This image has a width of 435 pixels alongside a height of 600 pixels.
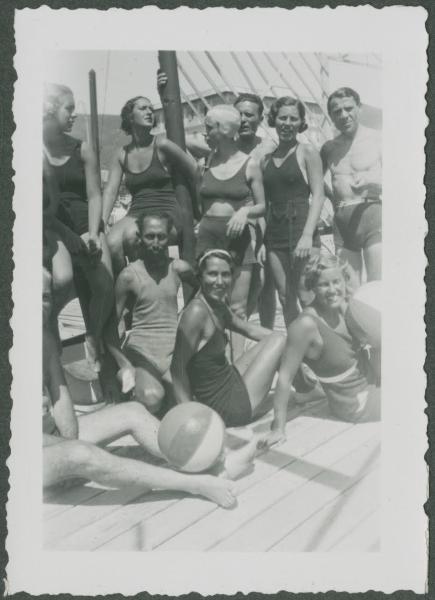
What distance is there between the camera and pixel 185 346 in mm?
3326

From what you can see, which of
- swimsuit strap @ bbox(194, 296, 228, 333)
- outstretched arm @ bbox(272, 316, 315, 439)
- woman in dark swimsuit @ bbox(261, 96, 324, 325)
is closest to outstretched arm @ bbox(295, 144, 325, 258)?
woman in dark swimsuit @ bbox(261, 96, 324, 325)

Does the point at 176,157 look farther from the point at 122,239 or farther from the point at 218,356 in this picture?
the point at 218,356

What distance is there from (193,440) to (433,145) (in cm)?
170

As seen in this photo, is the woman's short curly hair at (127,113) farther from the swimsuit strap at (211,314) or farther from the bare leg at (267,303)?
the bare leg at (267,303)

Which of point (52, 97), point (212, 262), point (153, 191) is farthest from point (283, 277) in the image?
point (52, 97)

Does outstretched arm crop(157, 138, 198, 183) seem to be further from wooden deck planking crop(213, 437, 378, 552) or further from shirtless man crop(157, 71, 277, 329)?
wooden deck planking crop(213, 437, 378, 552)

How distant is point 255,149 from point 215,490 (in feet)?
5.21

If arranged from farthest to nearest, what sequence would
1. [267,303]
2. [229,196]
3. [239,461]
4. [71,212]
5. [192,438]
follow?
1. [267,303]
2. [229,196]
3. [71,212]
4. [239,461]
5. [192,438]

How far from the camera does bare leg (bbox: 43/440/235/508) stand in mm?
3037

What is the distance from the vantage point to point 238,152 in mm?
3406

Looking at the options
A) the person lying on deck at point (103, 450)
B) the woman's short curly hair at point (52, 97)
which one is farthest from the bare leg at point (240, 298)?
the woman's short curly hair at point (52, 97)

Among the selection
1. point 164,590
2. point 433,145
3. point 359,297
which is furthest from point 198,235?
point 164,590

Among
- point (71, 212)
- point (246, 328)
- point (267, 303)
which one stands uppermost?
point (71, 212)

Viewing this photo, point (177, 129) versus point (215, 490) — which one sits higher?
point (177, 129)
